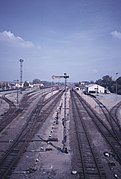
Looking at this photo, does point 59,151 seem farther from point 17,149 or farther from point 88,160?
point 17,149

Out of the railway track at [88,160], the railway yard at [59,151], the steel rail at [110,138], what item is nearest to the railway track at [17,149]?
the railway yard at [59,151]

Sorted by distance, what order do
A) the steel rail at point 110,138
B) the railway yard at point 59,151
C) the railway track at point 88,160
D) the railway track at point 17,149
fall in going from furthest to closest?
the steel rail at point 110,138
the railway track at point 17,149
the railway yard at point 59,151
the railway track at point 88,160

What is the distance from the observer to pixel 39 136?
58.2ft

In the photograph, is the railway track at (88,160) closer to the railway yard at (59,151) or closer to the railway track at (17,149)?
the railway yard at (59,151)

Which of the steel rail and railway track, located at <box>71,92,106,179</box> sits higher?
the steel rail

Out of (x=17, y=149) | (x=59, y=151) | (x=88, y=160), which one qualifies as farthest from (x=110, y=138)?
(x=17, y=149)

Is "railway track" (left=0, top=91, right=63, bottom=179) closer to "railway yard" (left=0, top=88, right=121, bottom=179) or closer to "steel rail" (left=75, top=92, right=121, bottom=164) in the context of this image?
"railway yard" (left=0, top=88, right=121, bottom=179)

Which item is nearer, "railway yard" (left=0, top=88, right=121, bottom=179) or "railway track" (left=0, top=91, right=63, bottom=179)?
"railway yard" (left=0, top=88, right=121, bottom=179)

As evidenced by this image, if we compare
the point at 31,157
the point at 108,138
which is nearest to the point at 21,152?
the point at 31,157

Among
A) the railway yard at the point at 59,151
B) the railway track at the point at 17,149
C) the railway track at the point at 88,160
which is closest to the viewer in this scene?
the railway track at the point at 88,160

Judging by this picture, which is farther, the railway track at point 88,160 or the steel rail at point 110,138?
the steel rail at point 110,138

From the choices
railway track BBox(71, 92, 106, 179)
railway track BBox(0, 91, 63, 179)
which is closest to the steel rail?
railway track BBox(71, 92, 106, 179)

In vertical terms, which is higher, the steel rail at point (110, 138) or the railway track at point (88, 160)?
the steel rail at point (110, 138)

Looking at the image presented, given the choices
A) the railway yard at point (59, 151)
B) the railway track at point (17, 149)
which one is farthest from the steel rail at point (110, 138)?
the railway track at point (17, 149)
